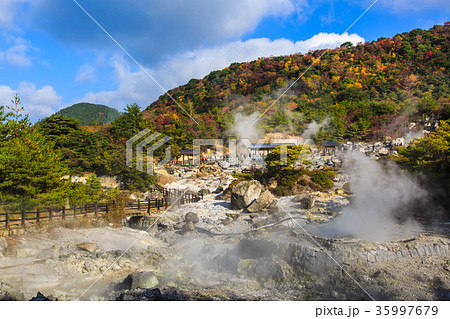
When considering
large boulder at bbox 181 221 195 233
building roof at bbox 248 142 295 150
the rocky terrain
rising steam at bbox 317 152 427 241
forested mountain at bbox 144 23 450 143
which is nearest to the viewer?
the rocky terrain

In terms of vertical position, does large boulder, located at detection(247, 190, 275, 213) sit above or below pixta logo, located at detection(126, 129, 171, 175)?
below

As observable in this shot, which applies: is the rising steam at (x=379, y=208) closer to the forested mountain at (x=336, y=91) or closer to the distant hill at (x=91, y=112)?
the forested mountain at (x=336, y=91)

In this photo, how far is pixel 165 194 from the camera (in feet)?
61.6

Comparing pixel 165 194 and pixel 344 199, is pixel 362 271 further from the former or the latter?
pixel 165 194

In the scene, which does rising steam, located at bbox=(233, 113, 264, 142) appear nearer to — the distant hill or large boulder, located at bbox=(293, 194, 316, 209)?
large boulder, located at bbox=(293, 194, 316, 209)

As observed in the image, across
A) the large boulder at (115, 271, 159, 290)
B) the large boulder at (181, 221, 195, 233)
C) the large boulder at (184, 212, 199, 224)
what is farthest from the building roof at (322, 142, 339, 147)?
the large boulder at (115, 271, 159, 290)

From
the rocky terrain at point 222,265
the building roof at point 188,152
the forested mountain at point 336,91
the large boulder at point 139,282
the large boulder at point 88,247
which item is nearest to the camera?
the rocky terrain at point 222,265

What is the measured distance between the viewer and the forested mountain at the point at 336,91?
3828 cm

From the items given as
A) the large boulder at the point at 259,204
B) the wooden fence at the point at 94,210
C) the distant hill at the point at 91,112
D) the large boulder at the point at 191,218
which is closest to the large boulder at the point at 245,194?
the large boulder at the point at 259,204

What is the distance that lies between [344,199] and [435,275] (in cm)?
1080

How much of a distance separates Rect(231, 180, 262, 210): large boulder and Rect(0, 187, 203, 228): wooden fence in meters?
3.76

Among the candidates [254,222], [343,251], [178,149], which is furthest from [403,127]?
[343,251]

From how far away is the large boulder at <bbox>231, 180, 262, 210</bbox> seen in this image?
16.2 metres

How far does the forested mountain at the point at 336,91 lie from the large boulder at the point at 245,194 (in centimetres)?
1878
